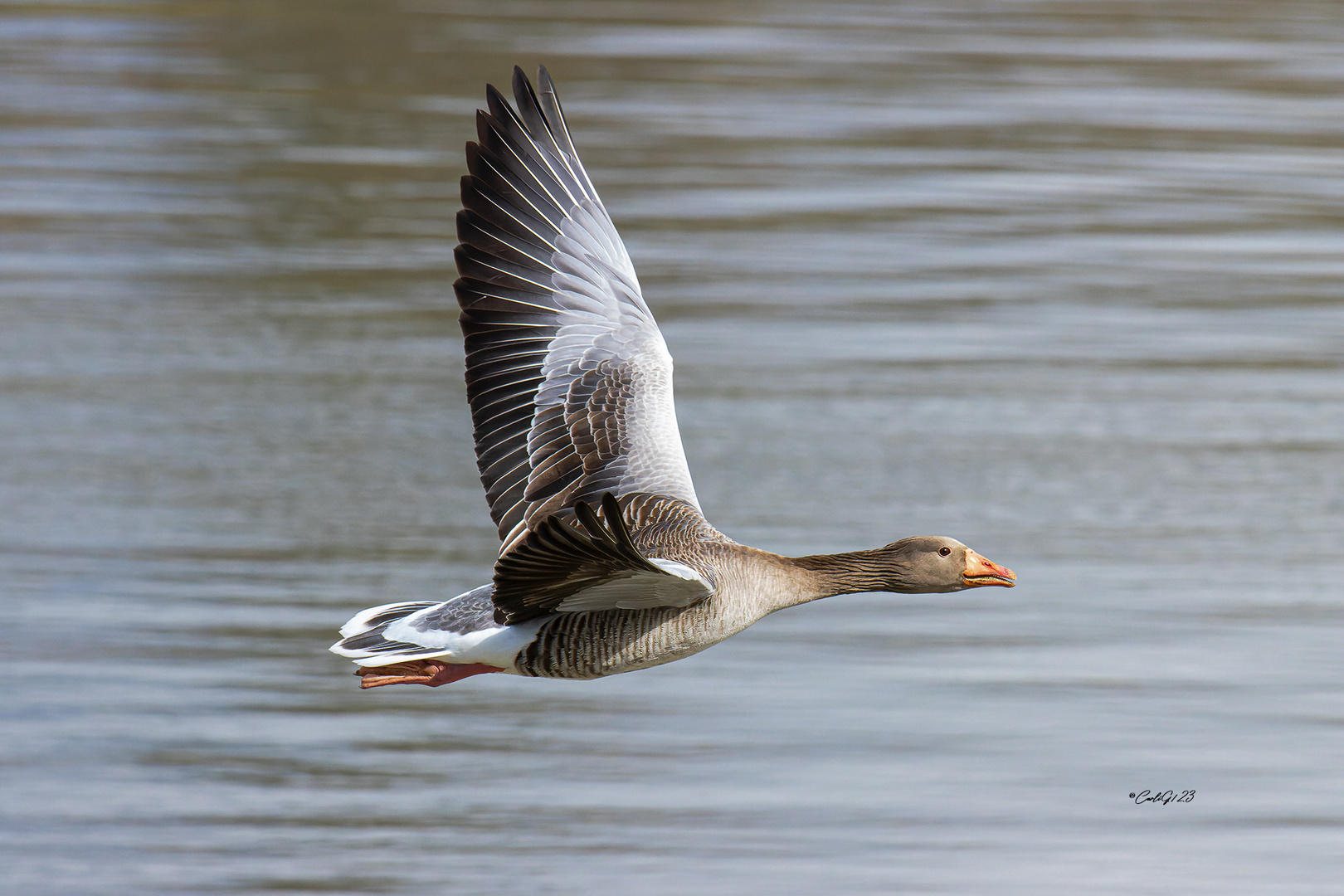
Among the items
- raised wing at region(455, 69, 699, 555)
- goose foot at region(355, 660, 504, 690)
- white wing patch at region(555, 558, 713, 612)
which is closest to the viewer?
white wing patch at region(555, 558, 713, 612)

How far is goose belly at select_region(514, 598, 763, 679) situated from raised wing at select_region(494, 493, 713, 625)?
0.07 meters

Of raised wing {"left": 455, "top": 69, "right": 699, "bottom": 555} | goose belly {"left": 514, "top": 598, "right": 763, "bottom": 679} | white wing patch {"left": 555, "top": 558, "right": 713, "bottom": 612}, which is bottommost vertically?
goose belly {"left": 514, "top": 598, "right": 763, "bottom": 679}

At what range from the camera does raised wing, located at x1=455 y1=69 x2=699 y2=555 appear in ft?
23.7

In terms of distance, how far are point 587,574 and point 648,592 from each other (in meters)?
0.31

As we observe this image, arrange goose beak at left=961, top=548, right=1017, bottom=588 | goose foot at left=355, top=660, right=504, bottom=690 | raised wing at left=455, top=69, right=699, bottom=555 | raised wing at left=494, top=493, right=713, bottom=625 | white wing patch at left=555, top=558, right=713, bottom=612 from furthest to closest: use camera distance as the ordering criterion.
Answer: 1. raised wing at left=455, top=69, right=699, bottom=555
2. goose beak at left=961, top=548, right=1017, bottom=588
3. goose foot at left=355, top=660, right=504, bottom=690
4. white wing patch at left=555, top=558, right=713, bottom=612
5. raised wing at left=494, top=493, right=713, bottom=625

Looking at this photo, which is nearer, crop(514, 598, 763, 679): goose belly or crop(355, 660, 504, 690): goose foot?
crop(514, 598, 763, 679): goose belly

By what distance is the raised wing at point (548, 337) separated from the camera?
23.7 feet

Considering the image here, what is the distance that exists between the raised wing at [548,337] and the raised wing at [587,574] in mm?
926

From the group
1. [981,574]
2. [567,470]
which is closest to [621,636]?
[567,470]

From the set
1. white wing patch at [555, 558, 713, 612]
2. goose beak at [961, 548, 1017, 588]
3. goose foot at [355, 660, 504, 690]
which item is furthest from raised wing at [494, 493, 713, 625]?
goose beak at [961, 548, 1017, 588]

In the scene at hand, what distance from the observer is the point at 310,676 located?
1038 cm

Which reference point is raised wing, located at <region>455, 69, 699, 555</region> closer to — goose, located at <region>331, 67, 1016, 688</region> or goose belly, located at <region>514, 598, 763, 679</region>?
goose, located at <region>331, 67, 1016, 688</region>

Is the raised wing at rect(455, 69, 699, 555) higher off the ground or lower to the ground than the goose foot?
higher

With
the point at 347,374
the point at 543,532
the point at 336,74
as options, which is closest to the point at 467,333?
the point at 543,532
